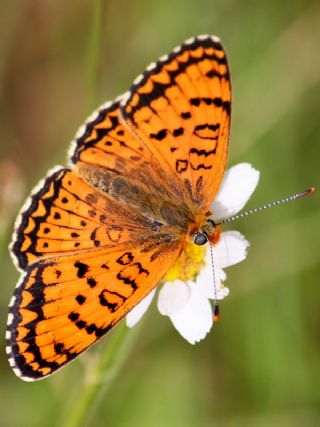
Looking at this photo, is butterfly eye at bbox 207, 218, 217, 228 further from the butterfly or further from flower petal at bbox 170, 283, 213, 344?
flower petal at bbox 170, 283, 213, 344

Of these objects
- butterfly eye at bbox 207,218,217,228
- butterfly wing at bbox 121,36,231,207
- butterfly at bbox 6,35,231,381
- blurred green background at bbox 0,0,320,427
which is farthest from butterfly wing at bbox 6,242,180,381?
blurred green background at bbox 0,0,320,427

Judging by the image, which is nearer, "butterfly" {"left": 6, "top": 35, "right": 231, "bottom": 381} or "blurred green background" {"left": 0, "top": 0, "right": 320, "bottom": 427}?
"butterfly" {"left": 6, "top": 35, "right": 231, "bottom": 381}

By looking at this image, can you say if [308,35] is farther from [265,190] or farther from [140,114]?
[140,114]

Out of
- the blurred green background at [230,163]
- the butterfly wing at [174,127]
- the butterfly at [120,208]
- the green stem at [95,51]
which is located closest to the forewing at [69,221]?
the butterfly at [120,208]

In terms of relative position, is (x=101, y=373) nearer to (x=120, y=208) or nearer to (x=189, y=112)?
(x=120, y=208)

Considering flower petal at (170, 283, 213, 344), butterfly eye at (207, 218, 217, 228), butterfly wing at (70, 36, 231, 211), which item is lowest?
flower petal at (170, 283, 213, 344)

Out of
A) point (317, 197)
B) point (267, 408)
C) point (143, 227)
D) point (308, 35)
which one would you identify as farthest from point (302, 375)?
point (308, 35)
